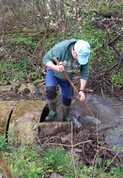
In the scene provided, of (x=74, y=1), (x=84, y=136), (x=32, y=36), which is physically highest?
(x=74, y=1)

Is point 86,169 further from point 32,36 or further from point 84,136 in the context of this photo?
point 32,36

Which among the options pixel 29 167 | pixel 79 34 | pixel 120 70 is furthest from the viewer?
pixel 79 34

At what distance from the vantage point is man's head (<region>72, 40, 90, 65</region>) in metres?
6.23

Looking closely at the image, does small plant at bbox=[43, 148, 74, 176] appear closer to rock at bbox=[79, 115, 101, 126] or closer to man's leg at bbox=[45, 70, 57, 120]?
man's leg at bbox=[45, 70, 57, 120]

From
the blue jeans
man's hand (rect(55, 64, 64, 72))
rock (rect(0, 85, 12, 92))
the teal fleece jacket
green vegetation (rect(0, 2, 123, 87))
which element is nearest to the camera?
man's hand (rect(55, 64, 64, 72))

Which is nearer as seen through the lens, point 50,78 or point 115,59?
point 50,78

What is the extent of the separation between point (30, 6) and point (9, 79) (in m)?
1.80

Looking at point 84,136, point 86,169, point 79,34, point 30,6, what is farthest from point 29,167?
point 30,6

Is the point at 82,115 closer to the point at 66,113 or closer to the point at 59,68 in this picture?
the point at 66,113

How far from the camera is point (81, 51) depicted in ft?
20.5

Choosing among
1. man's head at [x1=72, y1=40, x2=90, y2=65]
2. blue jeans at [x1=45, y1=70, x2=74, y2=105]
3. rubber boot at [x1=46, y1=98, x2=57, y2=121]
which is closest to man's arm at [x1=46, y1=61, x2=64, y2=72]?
man's head at [x1=72, y1=40, x2=90, y2=65]

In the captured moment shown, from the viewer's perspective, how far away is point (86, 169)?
17.3 ft

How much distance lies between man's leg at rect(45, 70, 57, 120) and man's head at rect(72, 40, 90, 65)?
0.66m

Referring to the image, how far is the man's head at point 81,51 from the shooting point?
6234 millimetres
